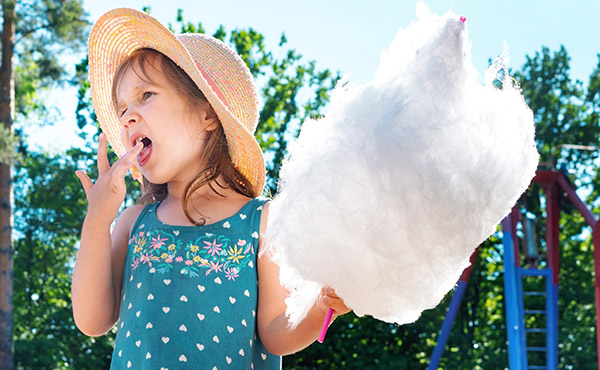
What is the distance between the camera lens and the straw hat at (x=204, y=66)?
2055 mm

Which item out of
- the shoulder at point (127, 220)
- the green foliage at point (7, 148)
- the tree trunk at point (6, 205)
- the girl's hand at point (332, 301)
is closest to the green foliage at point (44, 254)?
the tree trunk at point (6, 205)

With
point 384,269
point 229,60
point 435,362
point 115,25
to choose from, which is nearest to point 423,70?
point 384,269

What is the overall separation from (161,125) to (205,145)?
0.18 metres

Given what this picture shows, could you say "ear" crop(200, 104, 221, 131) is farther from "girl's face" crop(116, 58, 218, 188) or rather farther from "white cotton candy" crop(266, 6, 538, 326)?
"white cotton candy" crop(266, 6, 538, 326)

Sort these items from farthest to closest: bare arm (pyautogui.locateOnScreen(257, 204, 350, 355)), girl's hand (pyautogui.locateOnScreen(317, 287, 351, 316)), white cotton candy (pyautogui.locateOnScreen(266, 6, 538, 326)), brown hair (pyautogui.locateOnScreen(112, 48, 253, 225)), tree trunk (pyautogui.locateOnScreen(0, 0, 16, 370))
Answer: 1. tree trunk (pyautogui.locateOnScreen(0, 0, 16, 370))
2. brown hair (pyautogui.locateOnScreen(112, 48, 253, 225))
3. bare arm (pyautogui.locateOnScreen(257, 204, 350, 355))
4. girl's hand (pyautogui.locateOnScreen(317, 287, 351, 316))
5. white cotton candy (pyautogui.locateOnScreen(266, 6, 538, 326))

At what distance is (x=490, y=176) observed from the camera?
137 cm

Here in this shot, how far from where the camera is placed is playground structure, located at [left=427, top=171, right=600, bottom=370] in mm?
6316

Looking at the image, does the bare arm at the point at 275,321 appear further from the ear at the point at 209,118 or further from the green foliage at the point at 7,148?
the green foliage at the point at 7,148

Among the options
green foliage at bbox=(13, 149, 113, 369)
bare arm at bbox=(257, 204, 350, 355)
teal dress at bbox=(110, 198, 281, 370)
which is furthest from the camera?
green foliage at bbox=(13, 149, 113, 369)

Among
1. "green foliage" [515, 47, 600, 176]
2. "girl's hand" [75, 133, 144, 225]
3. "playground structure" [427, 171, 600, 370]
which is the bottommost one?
"girl's hand" [75, 133, 144, 225]

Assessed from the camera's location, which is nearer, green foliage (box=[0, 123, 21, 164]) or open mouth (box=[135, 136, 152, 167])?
open mouth (box=[135, 136, 152, 167])

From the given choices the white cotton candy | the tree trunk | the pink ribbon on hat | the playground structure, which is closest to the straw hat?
the pink ribbon on hat

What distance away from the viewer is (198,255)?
1925 millimetres

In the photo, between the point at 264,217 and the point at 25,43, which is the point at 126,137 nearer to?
the point at 264,217
